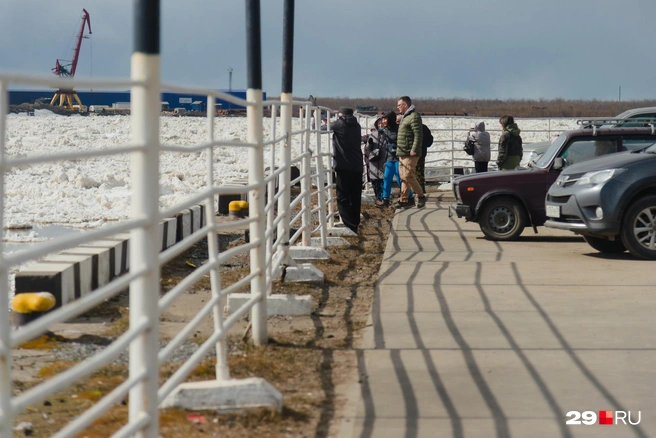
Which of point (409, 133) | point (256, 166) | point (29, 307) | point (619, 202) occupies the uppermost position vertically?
point (409, 133)

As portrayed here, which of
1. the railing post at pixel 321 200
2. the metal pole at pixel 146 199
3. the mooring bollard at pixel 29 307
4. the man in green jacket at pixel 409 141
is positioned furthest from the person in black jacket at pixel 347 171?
the metal pole at pixel 146 199

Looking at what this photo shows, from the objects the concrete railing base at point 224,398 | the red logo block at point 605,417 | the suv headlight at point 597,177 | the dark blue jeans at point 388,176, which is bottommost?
the red logo block at point 605,417

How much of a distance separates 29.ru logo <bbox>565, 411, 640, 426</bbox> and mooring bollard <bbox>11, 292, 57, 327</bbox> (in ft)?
11.6

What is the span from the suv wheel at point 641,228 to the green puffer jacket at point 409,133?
6402 mm

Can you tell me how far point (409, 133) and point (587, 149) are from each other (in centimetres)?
433

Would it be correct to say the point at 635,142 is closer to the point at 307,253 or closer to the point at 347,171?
the point at 347,171

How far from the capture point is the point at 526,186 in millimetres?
13039

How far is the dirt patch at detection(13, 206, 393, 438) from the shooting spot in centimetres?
460

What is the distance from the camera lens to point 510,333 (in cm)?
665

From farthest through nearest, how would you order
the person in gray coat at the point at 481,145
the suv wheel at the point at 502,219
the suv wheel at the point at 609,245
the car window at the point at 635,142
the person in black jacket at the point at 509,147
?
the person in gray coat at the point at 481,145 → the person in black jacket at the point at 509,147 → the suv wheel at the point at 502,219 → the car window at the point at 635,142 → the suv wheel at the point at 609,245

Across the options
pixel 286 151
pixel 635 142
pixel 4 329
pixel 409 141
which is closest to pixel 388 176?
pixel 409 141

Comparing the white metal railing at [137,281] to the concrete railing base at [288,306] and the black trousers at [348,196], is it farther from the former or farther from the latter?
the black trousers at [348,196]

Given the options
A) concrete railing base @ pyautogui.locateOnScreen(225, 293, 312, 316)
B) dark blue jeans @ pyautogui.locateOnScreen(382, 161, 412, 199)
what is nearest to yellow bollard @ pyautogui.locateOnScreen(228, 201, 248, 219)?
dark blue jeans @ pyautogui.locateOnScreen(382, 161, 412, 199)

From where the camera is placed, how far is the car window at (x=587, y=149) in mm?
12984
